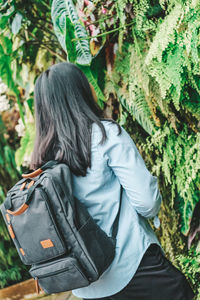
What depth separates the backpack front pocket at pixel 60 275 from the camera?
4.08 ft

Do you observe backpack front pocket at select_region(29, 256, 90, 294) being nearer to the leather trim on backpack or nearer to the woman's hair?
the leather trim on backpack

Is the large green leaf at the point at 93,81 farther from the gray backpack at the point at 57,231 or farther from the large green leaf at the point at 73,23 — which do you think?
the gray backpack at the point at 57,231

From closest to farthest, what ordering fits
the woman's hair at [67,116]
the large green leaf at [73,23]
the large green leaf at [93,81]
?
the woman's hair at [67,116] → the large green leaf at [73,23] → the large green leaf at [93,81]

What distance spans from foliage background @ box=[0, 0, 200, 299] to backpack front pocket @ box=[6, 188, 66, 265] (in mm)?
751

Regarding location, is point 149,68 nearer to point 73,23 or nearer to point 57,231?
point 73,23

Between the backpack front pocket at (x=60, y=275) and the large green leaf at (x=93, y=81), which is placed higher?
the large green leaf at (x=93, y=81)

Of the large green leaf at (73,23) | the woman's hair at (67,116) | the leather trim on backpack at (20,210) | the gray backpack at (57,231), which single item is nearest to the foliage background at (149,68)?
the large green leaf at (73,23)

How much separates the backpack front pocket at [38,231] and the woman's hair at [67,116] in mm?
201

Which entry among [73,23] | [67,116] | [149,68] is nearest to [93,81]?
[73,23]

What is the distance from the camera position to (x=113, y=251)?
1.33m

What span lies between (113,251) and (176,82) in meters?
0.80

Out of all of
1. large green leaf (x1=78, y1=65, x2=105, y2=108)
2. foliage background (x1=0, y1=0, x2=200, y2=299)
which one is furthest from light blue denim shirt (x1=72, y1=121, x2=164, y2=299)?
large green leaf (x1=78, y1=65, x2=105, y2=108)

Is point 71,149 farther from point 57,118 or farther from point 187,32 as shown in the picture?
point 187,32

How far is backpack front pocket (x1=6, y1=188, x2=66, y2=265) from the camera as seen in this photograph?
1.22 meters
